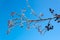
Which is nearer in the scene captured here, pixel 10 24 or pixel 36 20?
pixel 10 24

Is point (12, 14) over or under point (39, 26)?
over

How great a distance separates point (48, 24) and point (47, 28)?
15 centimetres

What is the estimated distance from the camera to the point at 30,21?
2482 mm

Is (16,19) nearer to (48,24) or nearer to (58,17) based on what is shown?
(48,24)

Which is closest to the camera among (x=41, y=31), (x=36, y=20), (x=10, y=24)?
(x=10, y=24)

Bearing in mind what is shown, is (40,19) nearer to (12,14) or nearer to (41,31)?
(41,31)

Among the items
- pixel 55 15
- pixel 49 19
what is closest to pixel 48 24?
pixel 49 19

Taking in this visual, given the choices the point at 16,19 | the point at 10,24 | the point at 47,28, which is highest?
the point at 16,19

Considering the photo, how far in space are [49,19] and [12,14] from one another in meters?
0.95

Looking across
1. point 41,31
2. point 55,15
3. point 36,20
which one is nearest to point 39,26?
point 41,31

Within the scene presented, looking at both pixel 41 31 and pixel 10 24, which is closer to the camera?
pixel 10 24

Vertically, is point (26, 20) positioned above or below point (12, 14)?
below

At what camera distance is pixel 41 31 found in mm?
2637

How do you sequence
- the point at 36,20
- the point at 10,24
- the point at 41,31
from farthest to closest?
the point at 41,31, the point at 36,20, the point at 10,24
